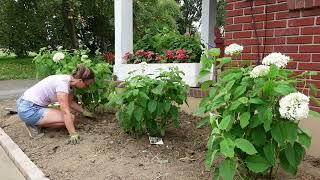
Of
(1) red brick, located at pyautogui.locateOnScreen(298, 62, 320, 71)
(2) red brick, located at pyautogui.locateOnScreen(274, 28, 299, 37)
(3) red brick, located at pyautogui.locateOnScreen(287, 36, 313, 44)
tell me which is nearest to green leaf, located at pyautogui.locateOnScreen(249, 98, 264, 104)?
(1) red brick, located at pyautogui.locateOnScreen(298, 62, 320, 71)

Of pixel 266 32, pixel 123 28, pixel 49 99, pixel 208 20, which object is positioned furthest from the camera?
pixel 208 20

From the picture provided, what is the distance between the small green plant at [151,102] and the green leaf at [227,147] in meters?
1.76

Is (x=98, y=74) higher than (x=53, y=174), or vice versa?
(x=98, y=74)

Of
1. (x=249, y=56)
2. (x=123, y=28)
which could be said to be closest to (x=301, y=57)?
(x=249, y=56)

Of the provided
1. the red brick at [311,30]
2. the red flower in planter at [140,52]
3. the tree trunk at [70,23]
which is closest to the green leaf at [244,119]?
the red brick at [311,30]

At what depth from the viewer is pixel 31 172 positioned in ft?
14.9

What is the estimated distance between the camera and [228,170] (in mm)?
3152

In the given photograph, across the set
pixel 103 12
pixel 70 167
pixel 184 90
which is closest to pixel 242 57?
pixel 184 90

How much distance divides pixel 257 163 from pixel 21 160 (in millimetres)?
2832

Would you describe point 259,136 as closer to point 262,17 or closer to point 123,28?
point 262,17

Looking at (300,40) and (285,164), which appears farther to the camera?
(300,40)

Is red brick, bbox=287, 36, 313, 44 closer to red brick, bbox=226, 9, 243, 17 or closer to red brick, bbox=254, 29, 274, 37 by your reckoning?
red brick, bbox=254, 29, 274, 37

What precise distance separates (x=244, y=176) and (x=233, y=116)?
64 cm

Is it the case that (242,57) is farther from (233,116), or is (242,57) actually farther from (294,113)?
(294,113)
